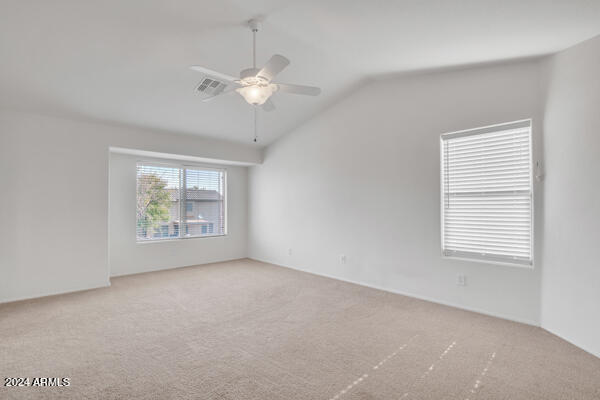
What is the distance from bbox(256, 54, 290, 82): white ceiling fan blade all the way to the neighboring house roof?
4214 millimetres

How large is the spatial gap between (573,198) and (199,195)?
5865 mm

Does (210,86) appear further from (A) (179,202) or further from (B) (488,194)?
Answer: (B) (488,194)

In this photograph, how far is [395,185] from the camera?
439 centimetres

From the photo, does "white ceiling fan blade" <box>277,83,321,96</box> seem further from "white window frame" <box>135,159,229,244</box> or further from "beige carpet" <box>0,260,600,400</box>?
"white window frame" <box>135,159,229,244</box>

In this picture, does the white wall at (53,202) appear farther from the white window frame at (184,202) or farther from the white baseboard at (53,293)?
the white window frame at (184,202)

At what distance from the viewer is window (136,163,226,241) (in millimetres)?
5715

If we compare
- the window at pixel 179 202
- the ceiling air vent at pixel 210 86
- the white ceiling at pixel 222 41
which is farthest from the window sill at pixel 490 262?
the window at pixel 179 202

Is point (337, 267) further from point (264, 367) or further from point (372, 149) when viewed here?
point (264, 367)

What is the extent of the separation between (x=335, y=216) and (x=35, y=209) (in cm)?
429

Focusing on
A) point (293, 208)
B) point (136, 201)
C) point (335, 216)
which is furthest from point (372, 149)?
point (136, 201)

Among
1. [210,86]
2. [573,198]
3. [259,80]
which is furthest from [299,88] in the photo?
[573,198]

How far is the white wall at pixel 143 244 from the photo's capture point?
210 inches

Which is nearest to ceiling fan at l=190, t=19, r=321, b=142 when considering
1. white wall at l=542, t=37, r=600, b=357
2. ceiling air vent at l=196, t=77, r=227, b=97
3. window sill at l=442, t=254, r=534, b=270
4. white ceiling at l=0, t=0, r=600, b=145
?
white ceiling at l=0, t=0, r=600, b=145

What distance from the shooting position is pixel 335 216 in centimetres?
522
